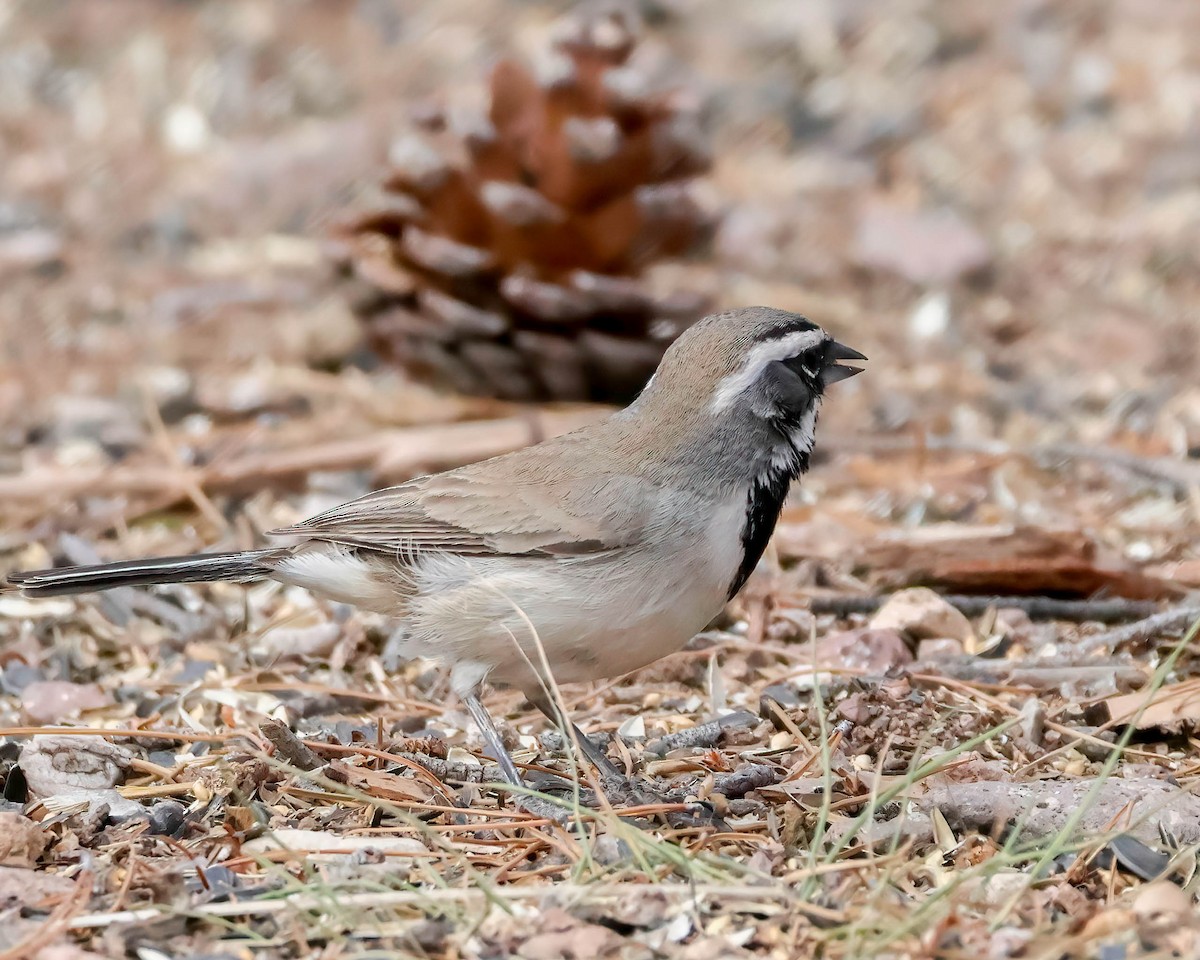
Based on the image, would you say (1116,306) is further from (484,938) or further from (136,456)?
(484,938)

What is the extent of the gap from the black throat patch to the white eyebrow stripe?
0.18m

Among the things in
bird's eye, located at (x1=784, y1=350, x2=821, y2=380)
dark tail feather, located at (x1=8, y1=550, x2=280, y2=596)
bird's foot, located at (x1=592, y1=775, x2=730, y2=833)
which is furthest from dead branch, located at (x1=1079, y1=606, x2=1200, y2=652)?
dark tail feather, located at (x1=8, y1=550, x2=280, y2=596)

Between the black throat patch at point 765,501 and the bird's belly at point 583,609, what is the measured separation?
0.04 meters

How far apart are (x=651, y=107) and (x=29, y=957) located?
4.73 metres

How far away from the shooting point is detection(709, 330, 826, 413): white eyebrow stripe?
438 centimetres

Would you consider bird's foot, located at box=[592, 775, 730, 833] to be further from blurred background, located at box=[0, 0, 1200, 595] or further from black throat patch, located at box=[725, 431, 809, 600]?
blurred background, located at box=[0, 0, 1200, 595]

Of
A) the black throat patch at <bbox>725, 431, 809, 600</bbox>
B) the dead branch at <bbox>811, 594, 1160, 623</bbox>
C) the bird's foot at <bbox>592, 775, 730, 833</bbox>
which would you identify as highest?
the black throat patch at <bbox>725, 431, 809, 600</bbox>

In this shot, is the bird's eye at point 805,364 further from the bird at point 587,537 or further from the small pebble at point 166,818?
the small pebble at point 166,818

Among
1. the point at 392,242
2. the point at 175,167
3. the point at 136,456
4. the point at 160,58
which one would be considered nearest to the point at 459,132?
the point at 392,242

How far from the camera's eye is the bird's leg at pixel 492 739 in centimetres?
414

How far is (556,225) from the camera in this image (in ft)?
22.7

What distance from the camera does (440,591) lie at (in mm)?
4406

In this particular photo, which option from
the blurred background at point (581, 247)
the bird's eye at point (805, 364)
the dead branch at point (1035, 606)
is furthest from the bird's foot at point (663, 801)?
the blurred background at point (581, 247)

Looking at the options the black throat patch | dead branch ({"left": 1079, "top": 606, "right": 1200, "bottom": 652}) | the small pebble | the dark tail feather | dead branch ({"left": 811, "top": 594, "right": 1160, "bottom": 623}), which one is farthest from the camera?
dead branch ({"left": 811, "top": 594, "right": 1160, "bottom": 623})
